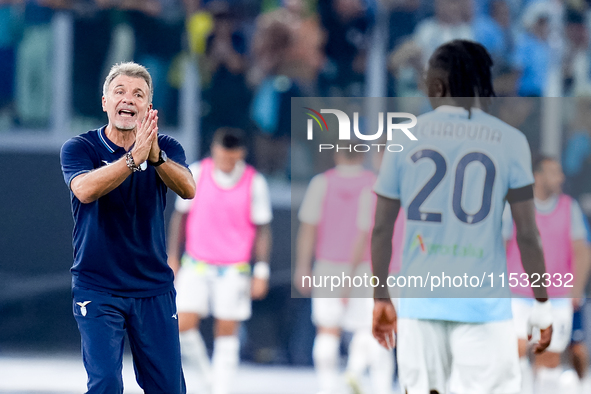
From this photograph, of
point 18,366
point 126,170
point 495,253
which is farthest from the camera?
point 18,366

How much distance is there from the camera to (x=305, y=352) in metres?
7.69

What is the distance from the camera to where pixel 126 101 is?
353 centimetres

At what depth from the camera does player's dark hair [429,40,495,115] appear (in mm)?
3844

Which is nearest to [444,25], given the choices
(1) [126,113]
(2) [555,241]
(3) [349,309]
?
(2) [555,241]

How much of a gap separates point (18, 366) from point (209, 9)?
3936mm

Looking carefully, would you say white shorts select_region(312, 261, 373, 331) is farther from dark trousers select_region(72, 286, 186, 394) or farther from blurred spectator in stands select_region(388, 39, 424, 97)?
dark trousers select_region(72, 286, 186, 394)

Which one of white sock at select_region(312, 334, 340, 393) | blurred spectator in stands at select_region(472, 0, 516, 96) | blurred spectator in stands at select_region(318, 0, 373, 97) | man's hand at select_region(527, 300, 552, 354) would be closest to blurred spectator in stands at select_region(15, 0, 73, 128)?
blurred spectator in stands at select_region(318, 0, 373, 97)

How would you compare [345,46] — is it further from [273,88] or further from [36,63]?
[36,63]

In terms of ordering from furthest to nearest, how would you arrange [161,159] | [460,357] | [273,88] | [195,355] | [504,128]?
1. [273,88]
2. [195,355]
3. [504,128]
4. [460,357]
5. [161,159]

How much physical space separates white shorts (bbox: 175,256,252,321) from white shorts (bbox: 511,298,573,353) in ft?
7.09

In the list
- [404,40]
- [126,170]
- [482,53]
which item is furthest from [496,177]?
[404,40]

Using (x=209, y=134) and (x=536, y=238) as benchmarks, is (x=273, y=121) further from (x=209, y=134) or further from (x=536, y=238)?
(x=536, y=238)

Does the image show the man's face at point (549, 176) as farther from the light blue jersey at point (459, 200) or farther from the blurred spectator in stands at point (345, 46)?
the light blue jersey at point (459, 200)

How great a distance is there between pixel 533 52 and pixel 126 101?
5266mm
